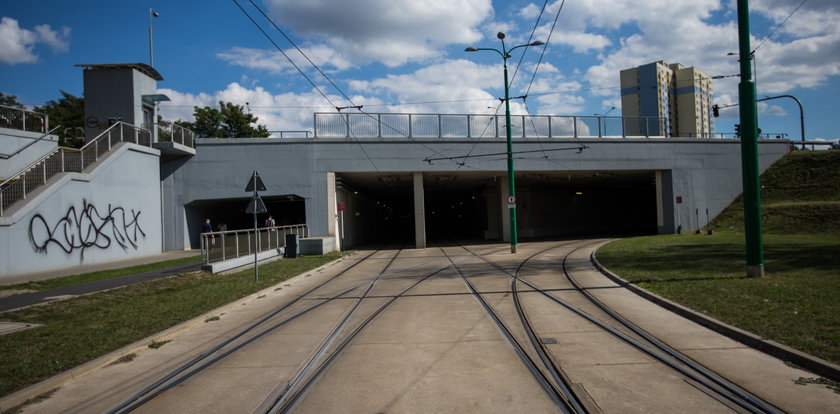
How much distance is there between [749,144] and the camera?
11883mm

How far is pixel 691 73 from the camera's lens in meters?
104

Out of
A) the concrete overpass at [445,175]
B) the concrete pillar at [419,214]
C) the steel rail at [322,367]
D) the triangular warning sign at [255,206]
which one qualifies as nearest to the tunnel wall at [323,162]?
the concrete overpass at [445,175]

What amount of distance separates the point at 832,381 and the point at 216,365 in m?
6.93

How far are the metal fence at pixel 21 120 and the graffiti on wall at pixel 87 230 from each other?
5.15 metres

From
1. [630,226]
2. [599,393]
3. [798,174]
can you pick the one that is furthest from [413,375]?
[630,226]

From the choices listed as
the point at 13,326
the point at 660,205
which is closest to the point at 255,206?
the point at 13,326

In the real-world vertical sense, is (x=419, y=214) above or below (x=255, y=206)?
below

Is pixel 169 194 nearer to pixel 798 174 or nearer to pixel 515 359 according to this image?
pixel 515 359

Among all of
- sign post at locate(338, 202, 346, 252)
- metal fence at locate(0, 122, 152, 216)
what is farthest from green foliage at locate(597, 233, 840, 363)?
metal fence at locate(0, 122, 152, 216)

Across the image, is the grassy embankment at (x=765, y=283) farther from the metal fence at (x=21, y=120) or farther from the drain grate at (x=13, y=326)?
the metal fence at (x=21, y=120)

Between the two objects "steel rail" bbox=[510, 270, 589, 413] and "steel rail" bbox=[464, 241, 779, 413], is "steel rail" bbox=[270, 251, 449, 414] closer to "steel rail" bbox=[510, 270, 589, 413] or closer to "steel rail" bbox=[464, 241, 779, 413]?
"steel rail" bbox=[510, 270, 589, 413]

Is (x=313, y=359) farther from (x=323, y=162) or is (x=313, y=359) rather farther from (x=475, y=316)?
(x=323, y=162)

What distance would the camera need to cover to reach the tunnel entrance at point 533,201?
114ft

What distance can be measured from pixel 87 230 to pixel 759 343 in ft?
75.3
